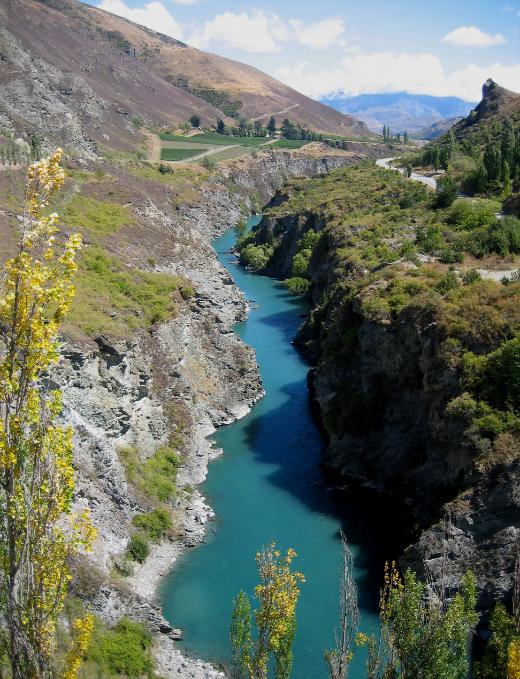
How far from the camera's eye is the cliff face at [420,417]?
2978 cm

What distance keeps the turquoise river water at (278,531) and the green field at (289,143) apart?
131m

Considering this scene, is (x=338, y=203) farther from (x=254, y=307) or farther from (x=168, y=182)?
(x=168, y=182)

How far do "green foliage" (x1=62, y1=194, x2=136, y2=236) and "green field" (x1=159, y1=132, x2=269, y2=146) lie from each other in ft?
308

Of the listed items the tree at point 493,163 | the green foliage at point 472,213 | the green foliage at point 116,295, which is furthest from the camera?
the tree at point 493,163

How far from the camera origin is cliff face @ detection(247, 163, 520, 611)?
2978 centimetres

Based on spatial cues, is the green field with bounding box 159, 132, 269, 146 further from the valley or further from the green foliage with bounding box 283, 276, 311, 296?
the green foliage with bounding box 283, 276, 311, 296

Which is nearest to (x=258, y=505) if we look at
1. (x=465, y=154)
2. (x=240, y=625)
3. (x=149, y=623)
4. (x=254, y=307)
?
(x=149, y=623)

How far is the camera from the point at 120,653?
2488 cm

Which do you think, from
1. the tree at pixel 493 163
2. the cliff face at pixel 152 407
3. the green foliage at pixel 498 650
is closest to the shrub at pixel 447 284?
the cliff face at pixel 152 407

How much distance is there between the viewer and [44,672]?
11.2 meters

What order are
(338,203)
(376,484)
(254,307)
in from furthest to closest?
(338,203) < (254,307) < (376,484)

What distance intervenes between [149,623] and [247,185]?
127 meters

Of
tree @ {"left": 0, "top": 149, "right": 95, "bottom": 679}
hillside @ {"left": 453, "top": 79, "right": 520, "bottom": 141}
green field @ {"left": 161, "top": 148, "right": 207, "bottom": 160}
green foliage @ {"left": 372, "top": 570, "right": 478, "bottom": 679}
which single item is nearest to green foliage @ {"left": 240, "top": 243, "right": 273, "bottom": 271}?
hillside @ {"left": 453, "top": 79, "right": 520, "bottom": 141}

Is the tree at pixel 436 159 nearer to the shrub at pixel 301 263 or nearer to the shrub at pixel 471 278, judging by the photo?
the shrub at pixel 301 263
